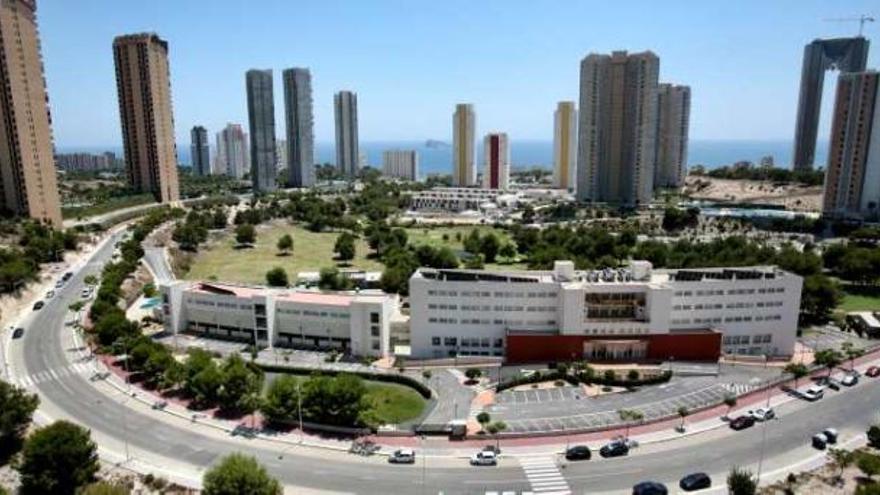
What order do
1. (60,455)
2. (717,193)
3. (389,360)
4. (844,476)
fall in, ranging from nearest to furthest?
(60,455) → (844,476) → (389,360) → (717,193)

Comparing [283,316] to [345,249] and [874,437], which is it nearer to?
[345,249]

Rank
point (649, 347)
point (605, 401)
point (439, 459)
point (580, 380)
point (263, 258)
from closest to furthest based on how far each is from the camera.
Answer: point (439, 459) < point (605, 401) < point (580, 380) < point (649, 347) < point (263, 258)

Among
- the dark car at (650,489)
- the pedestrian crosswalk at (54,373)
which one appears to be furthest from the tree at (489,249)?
the dark car at (650,489)

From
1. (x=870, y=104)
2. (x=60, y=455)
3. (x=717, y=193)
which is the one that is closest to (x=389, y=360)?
(x=60, y=455)

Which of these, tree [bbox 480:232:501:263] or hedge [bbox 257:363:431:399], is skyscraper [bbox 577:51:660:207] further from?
hedge [bbox 257:363:431:399]

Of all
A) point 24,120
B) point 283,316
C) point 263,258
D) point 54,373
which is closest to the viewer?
point 54,373

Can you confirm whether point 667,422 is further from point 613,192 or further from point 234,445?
point 613,192

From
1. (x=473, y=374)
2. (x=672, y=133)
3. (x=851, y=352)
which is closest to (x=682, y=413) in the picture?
(x=473, y=374)
